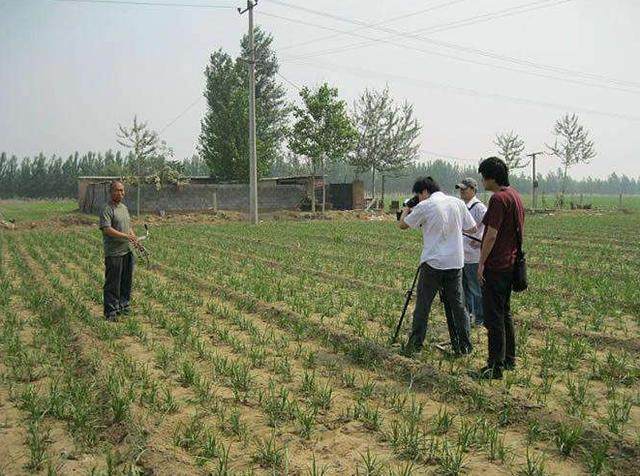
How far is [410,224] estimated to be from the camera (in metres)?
5.79

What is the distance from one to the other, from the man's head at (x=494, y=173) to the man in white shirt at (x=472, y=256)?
1.68 m

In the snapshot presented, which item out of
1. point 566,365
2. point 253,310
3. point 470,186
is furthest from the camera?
point 253,310

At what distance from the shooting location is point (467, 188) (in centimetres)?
700

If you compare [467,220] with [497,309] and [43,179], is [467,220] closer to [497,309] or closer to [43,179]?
[497,309]

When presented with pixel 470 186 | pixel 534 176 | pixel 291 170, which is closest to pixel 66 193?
pixel 291 170

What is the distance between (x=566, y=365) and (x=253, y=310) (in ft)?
14.6

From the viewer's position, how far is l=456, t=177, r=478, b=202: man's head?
6.95m

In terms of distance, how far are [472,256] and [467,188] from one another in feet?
2.97

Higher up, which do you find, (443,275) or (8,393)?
(443,275)

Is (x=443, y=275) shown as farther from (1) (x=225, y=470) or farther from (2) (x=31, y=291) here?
(2) (x=31, y=291)

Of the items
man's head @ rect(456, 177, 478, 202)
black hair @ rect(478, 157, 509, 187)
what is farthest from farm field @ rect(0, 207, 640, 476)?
black hair @ rect(478, 157, 509, 187)

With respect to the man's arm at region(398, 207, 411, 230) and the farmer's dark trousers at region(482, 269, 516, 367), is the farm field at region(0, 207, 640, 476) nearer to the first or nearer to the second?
the farmer's dark trousers at region(482, 269, 516, 367)

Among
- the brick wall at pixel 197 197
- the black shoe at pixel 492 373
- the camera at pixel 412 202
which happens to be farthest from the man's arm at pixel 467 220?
the brick wall at pixel 197 197

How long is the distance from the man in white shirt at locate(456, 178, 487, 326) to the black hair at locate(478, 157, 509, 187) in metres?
1.69
